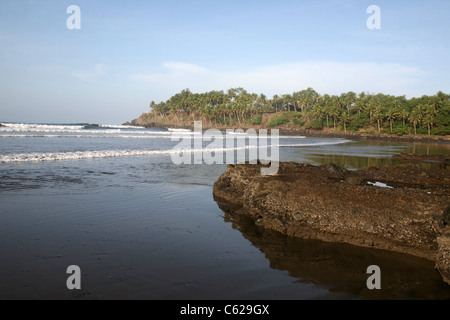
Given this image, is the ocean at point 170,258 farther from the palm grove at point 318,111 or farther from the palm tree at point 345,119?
the palm tree at point 345,119

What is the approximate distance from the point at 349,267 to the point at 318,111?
10372 cm

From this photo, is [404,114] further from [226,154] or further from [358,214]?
[358,214]

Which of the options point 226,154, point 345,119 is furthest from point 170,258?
point 345,119

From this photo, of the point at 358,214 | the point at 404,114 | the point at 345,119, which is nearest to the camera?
the point at 358,214

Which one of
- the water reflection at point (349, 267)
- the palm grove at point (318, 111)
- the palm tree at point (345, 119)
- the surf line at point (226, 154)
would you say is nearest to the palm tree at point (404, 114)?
the palm grove at point (318, 111)

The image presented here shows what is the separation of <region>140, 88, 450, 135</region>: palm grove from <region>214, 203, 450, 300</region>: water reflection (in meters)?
79.8

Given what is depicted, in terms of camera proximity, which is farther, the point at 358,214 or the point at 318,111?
the point at 318,111

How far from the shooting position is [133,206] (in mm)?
8977

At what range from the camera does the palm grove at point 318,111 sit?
250ft

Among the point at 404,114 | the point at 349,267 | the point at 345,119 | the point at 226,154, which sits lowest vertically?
the point at 349,267

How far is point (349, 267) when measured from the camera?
5.36 meters

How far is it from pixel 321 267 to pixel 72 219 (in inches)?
233

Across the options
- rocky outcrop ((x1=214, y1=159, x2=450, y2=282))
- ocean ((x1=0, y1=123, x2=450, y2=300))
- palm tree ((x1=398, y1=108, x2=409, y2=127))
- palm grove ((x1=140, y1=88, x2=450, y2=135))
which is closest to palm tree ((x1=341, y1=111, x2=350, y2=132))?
palm grove ((x1=140, y1=88, x2=450, y2=135))

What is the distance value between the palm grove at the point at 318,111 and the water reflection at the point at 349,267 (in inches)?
3142
